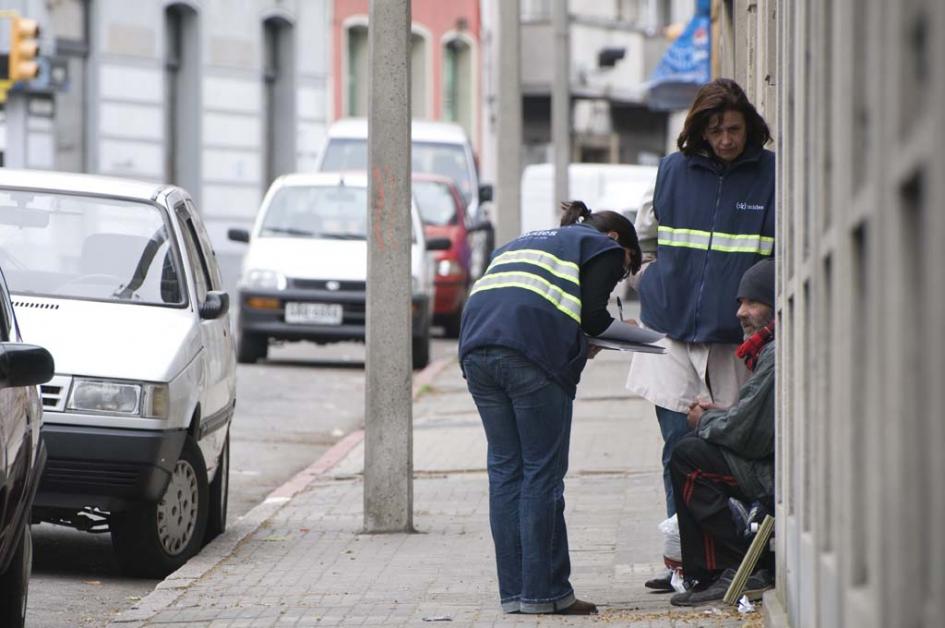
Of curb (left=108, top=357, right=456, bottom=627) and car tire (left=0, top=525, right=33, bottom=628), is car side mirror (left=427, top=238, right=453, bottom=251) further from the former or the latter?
car tire (left=0, top=525, right=33, bottom=628)

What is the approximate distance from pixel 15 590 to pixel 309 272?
13.1 m

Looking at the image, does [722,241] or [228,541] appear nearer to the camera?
[722,241]

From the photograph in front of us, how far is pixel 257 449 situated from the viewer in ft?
45.3

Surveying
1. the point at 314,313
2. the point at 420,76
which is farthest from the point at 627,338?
the point at 420,76

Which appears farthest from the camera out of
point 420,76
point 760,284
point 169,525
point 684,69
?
point 420,76

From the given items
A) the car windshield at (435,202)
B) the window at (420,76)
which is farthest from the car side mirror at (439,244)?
the window at (420,76)

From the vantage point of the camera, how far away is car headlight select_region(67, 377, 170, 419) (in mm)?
7887

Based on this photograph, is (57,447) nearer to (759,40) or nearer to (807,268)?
(807,268)

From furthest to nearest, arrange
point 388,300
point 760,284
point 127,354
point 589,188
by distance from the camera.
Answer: point 589,188 < point 388,300 < point 127,354 < point 760,284

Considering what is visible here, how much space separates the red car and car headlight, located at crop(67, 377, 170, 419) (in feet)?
51.5

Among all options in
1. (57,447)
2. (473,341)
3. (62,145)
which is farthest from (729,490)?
(62,145)

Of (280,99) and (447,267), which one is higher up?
(280,99)

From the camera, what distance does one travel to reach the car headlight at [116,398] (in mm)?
7887

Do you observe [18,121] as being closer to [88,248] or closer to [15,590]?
[88,248]
